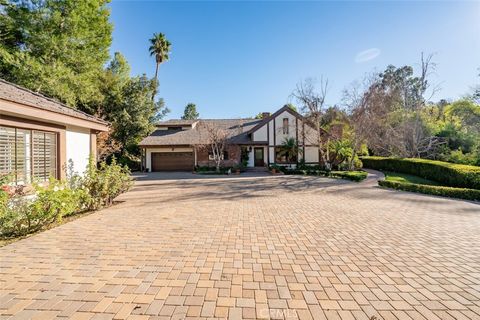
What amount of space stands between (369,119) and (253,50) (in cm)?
1092

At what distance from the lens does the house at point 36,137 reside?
5547 millimetres

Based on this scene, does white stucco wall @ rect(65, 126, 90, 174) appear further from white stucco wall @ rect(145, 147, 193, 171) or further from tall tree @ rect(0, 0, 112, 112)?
white stucco wall @ rect(145, 147, 193, 171)

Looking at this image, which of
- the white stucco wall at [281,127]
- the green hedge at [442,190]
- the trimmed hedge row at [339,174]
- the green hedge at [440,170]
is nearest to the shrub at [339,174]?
the trimmed hedge row at [339,174]

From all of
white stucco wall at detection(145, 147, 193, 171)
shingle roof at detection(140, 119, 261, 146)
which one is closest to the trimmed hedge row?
shingle roof at detection(140, 119, 261, 146)

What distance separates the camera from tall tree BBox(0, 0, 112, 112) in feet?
51.0

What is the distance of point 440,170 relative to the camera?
14.3m

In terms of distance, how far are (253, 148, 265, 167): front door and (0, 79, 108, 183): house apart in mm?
19416

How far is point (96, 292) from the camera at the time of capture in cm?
299

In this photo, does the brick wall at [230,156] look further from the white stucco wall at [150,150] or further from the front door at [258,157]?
the front door at [258,157]

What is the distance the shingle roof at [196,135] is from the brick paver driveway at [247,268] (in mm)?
19889

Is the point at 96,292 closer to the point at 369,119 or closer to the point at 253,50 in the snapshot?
the point at 253,50

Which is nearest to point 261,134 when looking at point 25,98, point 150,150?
point 150,150

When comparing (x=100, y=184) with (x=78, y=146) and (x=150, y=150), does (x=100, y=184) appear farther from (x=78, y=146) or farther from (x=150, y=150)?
(x=150, y=150)

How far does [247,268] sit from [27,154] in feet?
22.2
